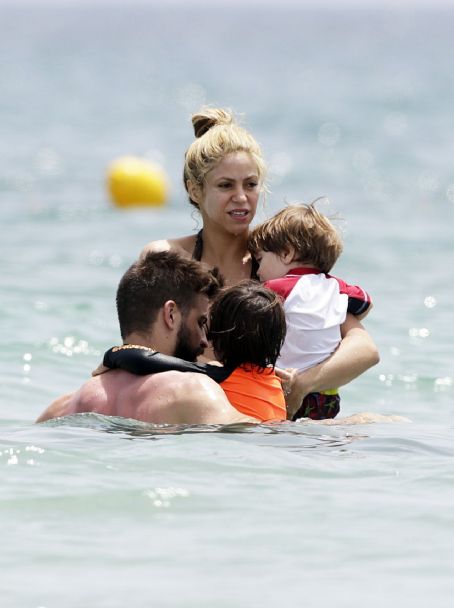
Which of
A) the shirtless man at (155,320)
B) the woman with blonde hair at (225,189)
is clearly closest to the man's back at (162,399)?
the shirtless man at (155,320)

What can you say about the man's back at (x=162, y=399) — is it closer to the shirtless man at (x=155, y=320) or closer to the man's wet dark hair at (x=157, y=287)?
the shirtless man at (x=155, y=320)

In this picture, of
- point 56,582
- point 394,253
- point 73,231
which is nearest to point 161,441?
point 56,582

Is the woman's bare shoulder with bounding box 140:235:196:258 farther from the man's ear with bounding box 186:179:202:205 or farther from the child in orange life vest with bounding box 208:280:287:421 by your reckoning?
the child in orange life vest with bounding box 208:280:287:421

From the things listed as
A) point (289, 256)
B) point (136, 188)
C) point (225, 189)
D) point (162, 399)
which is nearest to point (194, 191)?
point (225, 189)

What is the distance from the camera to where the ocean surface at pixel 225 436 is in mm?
4113

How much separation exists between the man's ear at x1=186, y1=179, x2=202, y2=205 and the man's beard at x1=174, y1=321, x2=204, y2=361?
48.6 inches

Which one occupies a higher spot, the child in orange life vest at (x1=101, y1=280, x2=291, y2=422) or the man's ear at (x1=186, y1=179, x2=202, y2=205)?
the man's ear at (x1=186, y1=179, x2=202, y2=205)

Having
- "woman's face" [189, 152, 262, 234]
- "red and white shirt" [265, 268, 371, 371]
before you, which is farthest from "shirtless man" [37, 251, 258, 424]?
"woman's face" [189, 152, 262, 234]

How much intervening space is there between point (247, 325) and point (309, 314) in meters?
0.64

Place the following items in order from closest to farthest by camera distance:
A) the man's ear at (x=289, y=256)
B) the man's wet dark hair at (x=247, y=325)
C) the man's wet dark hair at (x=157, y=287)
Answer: the man's wet dark hair at (x=247, y=325) → the man's wet dark hair at (x=157, y=287) → the man's ear at (x=289, y=256)

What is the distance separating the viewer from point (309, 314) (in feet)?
19.4

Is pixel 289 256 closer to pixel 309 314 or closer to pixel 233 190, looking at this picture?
pixel 309 314

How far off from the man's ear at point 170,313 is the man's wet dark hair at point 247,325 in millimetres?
157

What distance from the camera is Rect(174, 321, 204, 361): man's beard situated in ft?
18.0
